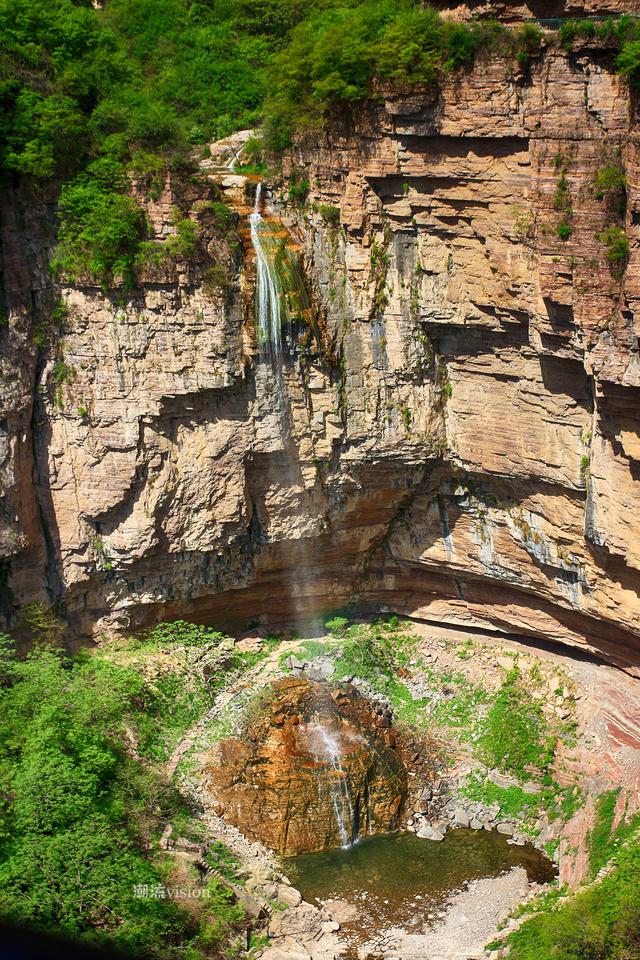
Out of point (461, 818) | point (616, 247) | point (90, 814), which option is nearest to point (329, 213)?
point (616, 247)

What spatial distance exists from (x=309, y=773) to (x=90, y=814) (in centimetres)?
484

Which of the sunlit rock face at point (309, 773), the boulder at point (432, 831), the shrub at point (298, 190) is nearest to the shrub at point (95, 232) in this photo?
the shrub at point (298, 190)

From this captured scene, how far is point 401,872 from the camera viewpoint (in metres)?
18.0

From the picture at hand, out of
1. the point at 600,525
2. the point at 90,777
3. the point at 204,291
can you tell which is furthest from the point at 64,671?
the point at 600,525

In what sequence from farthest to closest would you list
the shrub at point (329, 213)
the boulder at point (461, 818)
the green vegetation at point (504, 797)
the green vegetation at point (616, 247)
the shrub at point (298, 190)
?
the shrub at point (298, 190) < the shrub at point (329, 213) < the green vegetation at point (504, 797) < the boulder at point (461, 818) < the green vegetation at point (616, 247)

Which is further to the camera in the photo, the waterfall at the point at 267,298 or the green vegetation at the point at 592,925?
the waterfall at the point at 267,298

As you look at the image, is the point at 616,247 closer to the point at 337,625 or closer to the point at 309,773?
the point at 337,625

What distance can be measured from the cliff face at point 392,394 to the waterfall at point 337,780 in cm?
364

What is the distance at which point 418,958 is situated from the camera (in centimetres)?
1616

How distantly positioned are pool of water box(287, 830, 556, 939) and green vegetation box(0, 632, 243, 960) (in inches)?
73.6

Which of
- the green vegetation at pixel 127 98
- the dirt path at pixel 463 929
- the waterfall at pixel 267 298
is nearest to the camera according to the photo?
the dirt path at pixel 463 929

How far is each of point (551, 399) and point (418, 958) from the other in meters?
10.1

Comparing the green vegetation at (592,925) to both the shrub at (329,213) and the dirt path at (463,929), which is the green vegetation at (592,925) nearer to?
the dirt path at (463,929)

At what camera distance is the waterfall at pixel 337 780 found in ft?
61.7
